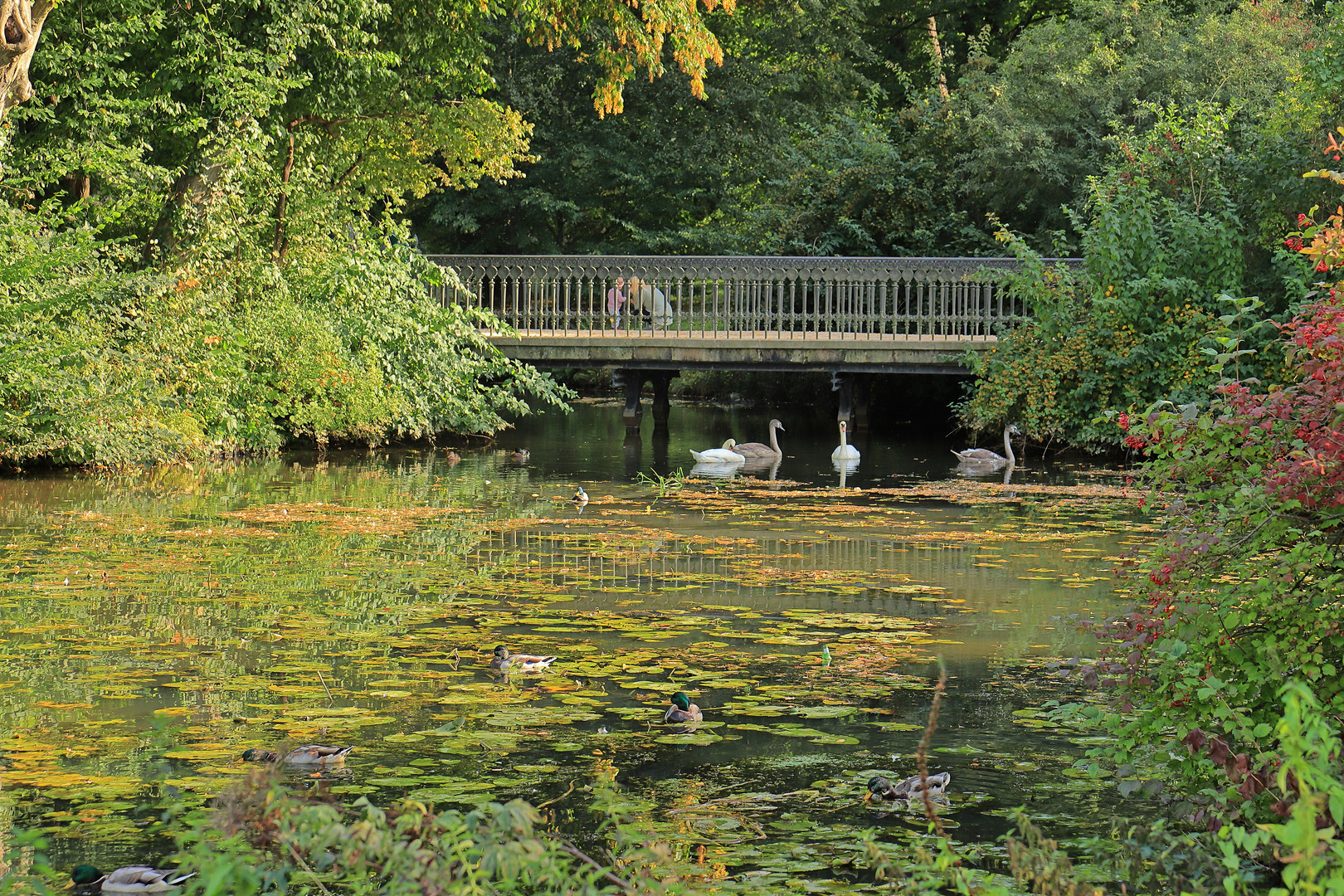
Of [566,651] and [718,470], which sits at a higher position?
[718,470]

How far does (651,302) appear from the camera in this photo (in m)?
22.2

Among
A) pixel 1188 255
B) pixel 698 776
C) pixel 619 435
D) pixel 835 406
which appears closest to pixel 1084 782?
pixel 698 776

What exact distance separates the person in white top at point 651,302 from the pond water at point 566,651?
891 cm

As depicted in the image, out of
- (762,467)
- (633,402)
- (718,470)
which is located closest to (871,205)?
(633,402)

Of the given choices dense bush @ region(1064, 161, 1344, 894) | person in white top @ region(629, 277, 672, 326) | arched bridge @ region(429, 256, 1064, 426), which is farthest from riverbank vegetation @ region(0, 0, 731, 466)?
dense bush @ region(1064, 161, 1344, 894)

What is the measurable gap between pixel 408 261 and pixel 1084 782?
1614 cm

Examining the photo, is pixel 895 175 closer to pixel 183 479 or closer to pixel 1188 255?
pixel 1188 255

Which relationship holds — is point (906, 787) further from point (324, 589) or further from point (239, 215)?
point (239, 215)

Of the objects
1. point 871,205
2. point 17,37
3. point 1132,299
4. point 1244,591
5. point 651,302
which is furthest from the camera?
point 871,205

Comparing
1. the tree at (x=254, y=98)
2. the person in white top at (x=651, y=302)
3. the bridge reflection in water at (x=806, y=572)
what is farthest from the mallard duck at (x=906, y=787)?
the person in white top at (x=651, y=302)

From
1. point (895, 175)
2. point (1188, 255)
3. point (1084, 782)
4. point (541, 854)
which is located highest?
point (895, 175)

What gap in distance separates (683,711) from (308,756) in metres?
1.51

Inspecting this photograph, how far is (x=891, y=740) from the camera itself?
18.2 ft

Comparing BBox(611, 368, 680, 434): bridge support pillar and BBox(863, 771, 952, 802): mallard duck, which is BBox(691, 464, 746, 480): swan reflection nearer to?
BBox(611, 368, 680, 434): bridge support pillar
